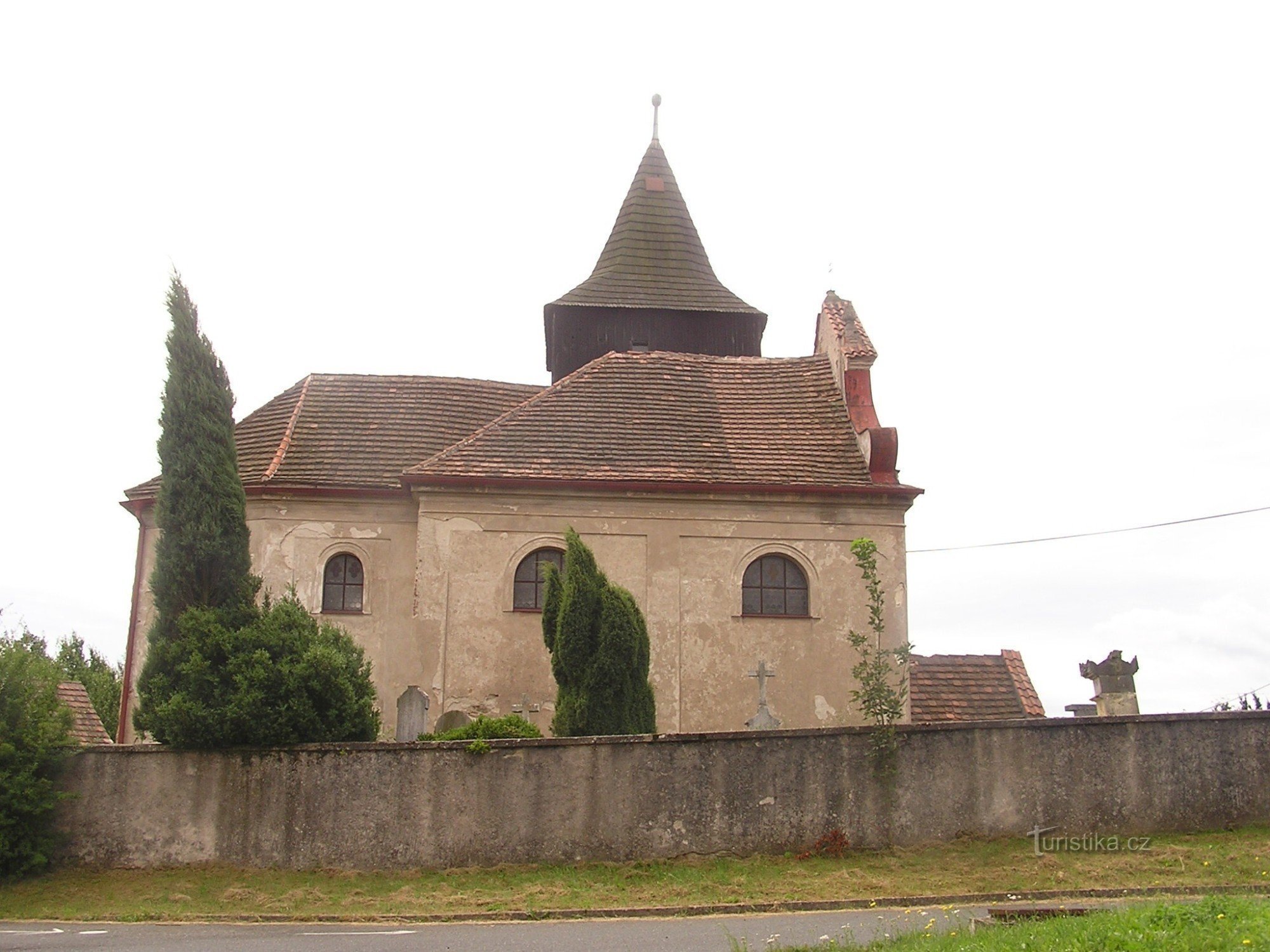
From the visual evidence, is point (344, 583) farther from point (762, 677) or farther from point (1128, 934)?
point (1128, 934)

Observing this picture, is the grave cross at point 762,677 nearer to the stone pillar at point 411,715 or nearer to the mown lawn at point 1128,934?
the stone pillar at point 411,715

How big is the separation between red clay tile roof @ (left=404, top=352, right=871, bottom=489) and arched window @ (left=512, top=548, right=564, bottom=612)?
1345 mm

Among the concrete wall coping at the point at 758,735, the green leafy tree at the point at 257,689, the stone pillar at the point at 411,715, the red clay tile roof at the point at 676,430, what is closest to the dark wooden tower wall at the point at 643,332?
the red clay tile roof at the point at 676,430

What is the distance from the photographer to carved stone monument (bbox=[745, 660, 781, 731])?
1886 cm

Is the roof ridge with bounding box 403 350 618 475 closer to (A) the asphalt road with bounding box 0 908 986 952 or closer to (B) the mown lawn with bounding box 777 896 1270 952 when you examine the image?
(A) the asphalt road with bounding box 0 908 986 952

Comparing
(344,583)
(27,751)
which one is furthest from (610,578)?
(27,751)

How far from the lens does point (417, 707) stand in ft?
58.7

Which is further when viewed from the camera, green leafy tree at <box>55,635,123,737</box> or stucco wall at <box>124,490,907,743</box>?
green leafy tree at <box>55,635,123,737</box>

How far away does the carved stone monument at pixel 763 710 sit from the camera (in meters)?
18.9

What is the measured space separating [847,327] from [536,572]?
794cm

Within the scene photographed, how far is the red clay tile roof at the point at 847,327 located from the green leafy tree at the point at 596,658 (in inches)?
335

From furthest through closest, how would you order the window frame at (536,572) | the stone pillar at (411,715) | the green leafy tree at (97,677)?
1. the green leafy tree at (97,677)
2. the window frame at (536,572)
3. the stone pillar at (411,715)

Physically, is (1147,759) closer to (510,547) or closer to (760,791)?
(760,791)

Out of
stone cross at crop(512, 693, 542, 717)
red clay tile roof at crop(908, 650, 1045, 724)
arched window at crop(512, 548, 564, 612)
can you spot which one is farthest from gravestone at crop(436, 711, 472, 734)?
red clay tile roof at crop(908, 650, 1045, 724)
